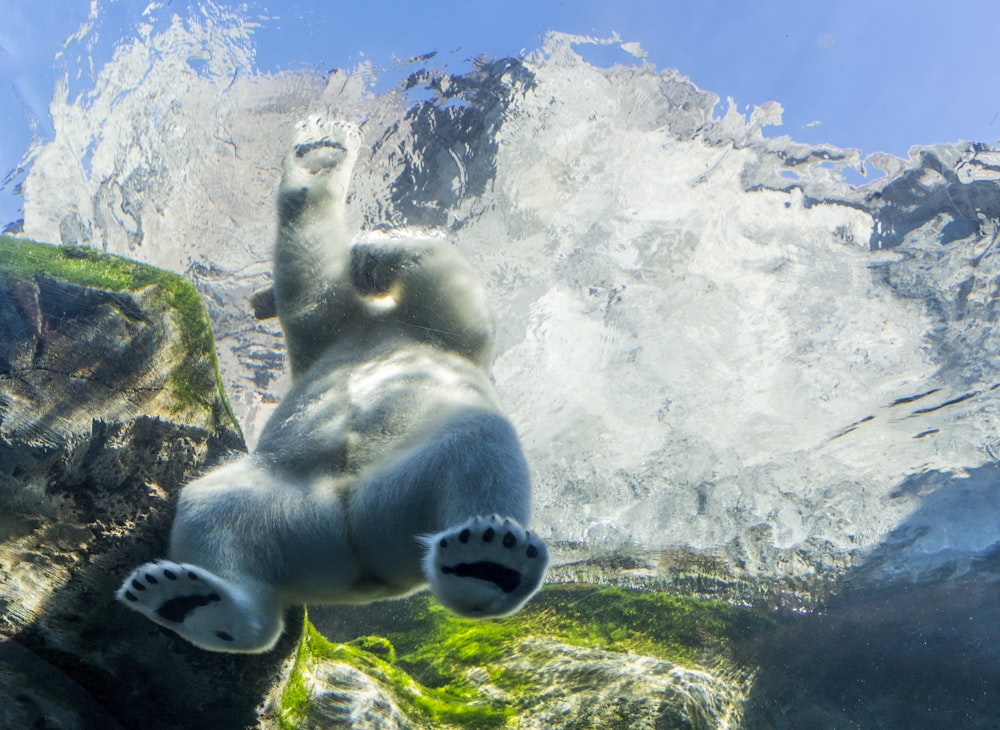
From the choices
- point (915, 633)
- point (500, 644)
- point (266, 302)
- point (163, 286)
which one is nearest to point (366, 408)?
point (163, 286)

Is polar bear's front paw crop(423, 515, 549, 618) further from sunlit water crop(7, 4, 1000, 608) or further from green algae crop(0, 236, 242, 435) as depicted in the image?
sunlit water crop(7, 4, 1000, 608)

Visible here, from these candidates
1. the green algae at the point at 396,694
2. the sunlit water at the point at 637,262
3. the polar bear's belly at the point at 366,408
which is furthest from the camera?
the sunlit water at the point at 637,262

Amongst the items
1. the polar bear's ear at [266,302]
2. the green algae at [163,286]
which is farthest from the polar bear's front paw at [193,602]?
the polar bear's ear at [266,302]

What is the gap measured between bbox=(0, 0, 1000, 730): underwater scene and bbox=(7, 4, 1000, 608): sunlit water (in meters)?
0.04

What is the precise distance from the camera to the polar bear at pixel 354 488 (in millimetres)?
2420

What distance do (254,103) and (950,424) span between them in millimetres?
10234

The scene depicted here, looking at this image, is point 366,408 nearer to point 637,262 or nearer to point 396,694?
point 396,694

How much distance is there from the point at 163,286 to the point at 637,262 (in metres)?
5.75

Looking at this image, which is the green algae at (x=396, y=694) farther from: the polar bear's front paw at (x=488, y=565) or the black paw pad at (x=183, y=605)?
the polar bear's front paw at (x=488, y=565)

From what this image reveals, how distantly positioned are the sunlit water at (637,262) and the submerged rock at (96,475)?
155 cm

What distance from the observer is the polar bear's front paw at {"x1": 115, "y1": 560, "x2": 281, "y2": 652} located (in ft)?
7.95

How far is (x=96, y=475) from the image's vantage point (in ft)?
9.59

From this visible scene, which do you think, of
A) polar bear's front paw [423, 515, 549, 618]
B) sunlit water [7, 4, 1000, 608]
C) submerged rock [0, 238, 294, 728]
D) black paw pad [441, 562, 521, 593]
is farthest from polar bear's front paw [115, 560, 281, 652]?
sunlit water [7, 4, 1000, 608]

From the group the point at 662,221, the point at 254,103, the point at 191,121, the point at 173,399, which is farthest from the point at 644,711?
the point at 191,121
